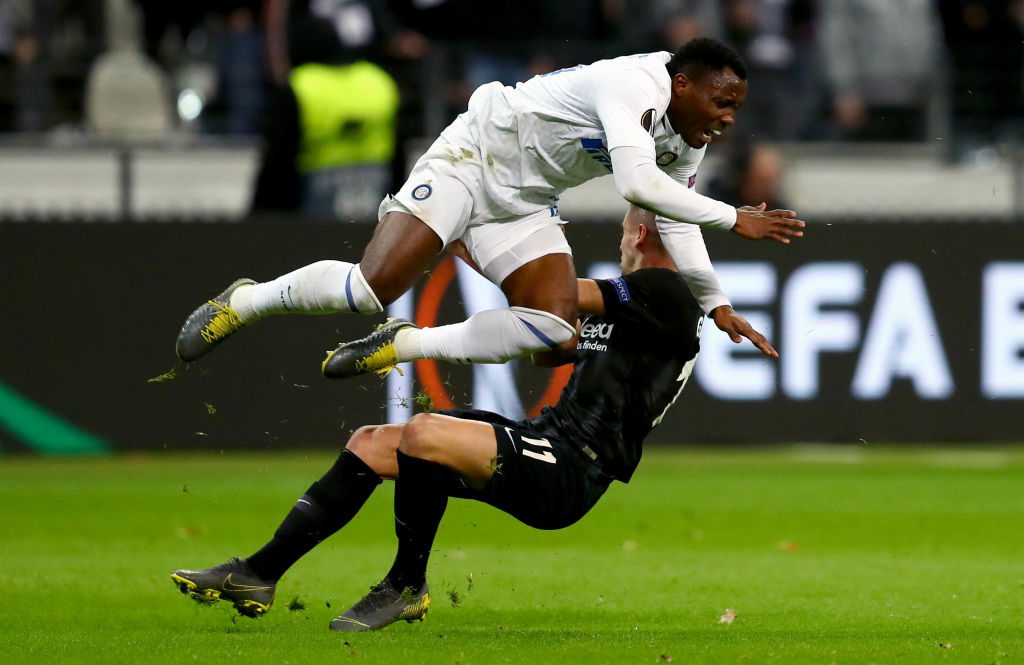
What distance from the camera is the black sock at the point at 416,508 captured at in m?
5.44

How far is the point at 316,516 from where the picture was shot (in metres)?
5.68

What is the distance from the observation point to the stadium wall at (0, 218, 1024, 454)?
11.6 m

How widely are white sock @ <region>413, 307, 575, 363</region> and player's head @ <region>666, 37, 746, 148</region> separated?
100 cm

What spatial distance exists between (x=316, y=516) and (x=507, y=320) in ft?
3.52

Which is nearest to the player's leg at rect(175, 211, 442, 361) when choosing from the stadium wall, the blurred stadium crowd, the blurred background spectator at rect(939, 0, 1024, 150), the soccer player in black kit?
the soccer player in black kit

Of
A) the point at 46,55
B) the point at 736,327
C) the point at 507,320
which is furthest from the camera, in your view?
the point at 46,55

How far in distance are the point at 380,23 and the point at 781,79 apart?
11.9 feet

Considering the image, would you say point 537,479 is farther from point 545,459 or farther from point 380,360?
point 380,360

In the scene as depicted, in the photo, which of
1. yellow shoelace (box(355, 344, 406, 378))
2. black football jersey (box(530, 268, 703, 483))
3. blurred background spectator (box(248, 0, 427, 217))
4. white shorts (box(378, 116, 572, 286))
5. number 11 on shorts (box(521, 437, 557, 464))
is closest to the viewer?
number 11 on shorts (box(521, 437, 557, 464))

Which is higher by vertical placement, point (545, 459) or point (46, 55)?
point (46, 55)

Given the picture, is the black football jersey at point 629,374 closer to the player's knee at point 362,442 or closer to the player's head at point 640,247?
the player's head at point 640,247

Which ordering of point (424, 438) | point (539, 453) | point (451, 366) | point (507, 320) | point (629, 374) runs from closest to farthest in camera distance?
point (424, 438), point (539, 453), point (629, 374), point (507, 320), point (451, 366)

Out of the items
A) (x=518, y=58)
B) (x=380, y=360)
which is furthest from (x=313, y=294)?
(x=518, y=58)

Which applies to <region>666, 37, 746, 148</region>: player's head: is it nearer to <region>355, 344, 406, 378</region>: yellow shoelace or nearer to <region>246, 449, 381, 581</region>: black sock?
<region>355, 344, 406, 378</region>: yellow shoelace
